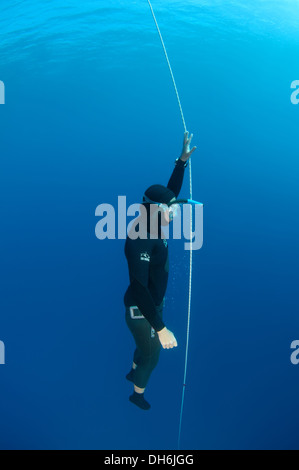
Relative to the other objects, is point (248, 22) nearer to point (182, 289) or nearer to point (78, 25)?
point (78, 25)

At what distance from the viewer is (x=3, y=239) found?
126 inches

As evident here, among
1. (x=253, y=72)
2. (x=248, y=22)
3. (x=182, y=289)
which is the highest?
(x=248, y=22)

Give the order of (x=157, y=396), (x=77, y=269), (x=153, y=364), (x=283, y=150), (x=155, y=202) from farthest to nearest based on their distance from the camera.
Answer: (x=283, y=150), (x=77, y=269), (x=157, y=396), (x=153, y=364), (x=155, y=202)

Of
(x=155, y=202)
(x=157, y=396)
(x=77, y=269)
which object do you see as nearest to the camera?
(x=155, y=202)

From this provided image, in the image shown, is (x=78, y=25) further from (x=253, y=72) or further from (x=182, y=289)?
(x=182, y=289)

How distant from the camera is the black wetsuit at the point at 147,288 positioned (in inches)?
61.8

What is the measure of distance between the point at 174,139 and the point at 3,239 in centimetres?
A: 201

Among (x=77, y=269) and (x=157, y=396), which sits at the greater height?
(x=77, y=269)

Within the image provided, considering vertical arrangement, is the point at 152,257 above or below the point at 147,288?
above

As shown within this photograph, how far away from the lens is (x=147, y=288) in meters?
1.58

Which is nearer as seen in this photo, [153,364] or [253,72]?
[153,364]

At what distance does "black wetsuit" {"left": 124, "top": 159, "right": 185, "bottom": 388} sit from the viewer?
157cm
